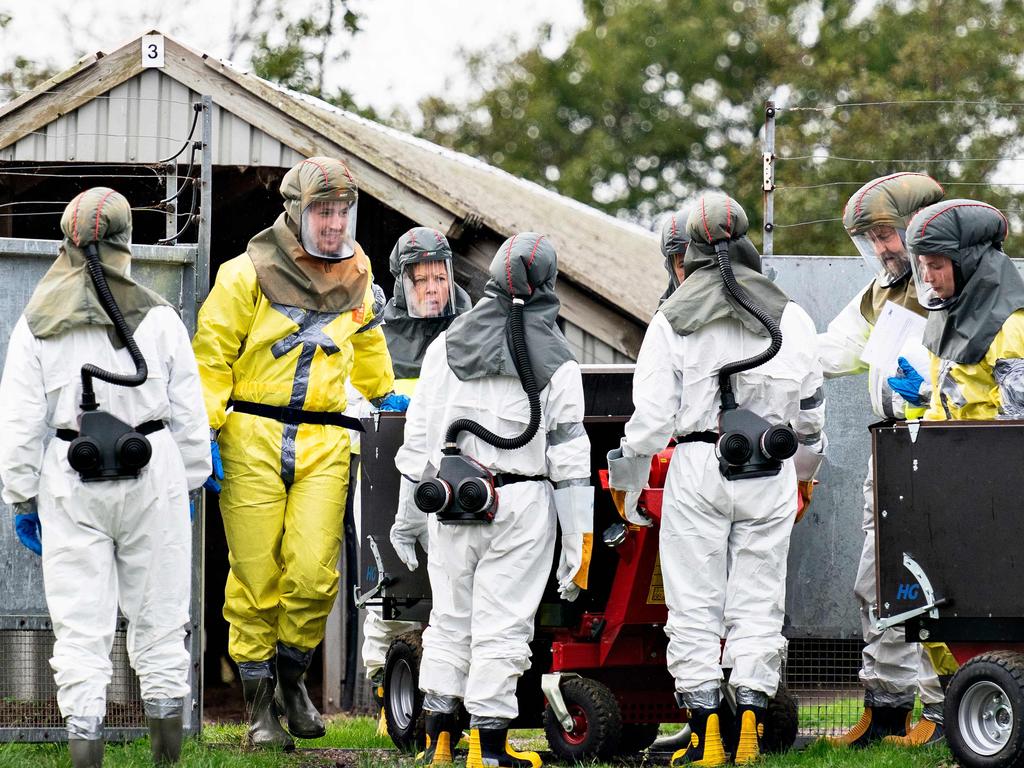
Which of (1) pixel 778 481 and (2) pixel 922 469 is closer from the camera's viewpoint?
(2) pixel 922 469

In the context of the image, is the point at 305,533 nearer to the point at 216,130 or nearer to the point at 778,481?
the point at 778,481

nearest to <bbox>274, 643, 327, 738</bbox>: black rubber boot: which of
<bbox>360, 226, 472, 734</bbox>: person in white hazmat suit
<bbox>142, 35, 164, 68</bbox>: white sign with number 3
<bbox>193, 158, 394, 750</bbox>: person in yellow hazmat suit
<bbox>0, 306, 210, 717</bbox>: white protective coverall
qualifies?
<bbox>193, 158, 394, 750</bbox>: person in yellow hazmat suit

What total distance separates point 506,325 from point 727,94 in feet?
106

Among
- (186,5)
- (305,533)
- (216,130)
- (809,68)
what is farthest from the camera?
(809,68)

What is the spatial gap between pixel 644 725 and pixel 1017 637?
2.02 m

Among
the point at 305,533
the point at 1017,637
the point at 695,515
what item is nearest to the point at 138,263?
the point at 305,533

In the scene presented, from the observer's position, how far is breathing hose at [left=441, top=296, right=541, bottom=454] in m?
6.03

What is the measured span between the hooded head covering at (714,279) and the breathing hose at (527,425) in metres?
0.59

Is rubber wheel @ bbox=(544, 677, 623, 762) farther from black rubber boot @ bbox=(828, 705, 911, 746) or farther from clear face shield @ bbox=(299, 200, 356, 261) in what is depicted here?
clear face shield @ bbox=(299, 200, 356, 261)

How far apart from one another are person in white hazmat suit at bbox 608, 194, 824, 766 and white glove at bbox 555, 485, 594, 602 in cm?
16

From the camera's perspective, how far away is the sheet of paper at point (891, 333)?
22.0ft

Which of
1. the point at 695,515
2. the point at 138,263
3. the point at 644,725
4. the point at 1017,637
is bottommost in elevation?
the point at 644,725

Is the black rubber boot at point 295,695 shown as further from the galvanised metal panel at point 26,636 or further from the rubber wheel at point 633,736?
the rubber wheel at point 633,736

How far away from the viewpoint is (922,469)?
5.58m
